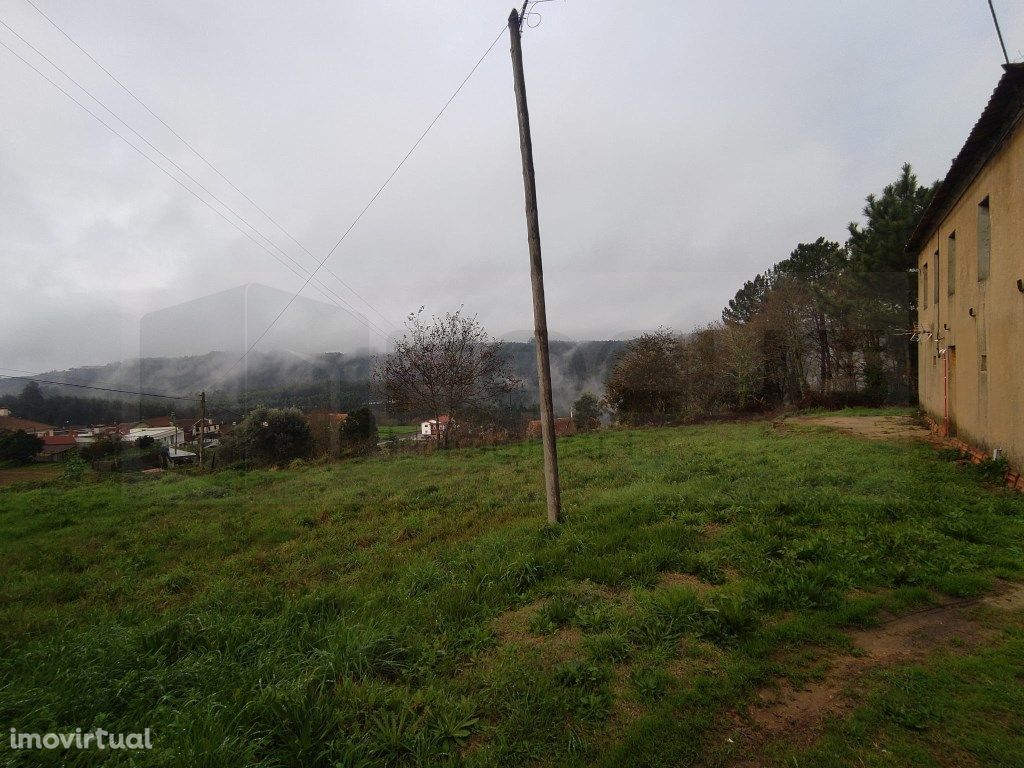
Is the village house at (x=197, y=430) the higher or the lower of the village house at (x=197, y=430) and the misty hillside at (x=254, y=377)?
the lower

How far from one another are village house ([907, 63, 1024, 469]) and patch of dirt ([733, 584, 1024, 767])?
4.82 meters

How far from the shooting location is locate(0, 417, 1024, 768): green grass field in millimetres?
1993

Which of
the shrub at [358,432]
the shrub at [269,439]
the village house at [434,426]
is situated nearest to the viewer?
the shrub at [269,439]

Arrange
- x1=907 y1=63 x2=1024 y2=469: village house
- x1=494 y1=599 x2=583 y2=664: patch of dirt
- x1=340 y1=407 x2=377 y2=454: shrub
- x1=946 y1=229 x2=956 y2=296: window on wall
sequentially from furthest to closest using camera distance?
x1=340 y1=407 x2=377 y2=454: shrub
x1=946 y1=229 x2=956 y2=296: window on wall
x1=907 y1=63 x2=1024 y2=469: village house
x1=494 y1=599 x2=583 y2=664: patch of dirt

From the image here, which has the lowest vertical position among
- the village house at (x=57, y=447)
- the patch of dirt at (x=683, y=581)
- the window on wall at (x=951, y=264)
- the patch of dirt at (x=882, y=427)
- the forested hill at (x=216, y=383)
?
the patch of dirt at (x=882, y=427)

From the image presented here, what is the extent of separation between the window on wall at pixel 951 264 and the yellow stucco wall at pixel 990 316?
11 cm

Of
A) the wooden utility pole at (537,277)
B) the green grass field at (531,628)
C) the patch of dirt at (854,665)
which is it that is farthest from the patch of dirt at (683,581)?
the wooden utility pole at (537,277)

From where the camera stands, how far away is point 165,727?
1.99 meters

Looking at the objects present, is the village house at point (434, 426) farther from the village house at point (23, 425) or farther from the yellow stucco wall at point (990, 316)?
the yellow stucco wall at point (990, 316)

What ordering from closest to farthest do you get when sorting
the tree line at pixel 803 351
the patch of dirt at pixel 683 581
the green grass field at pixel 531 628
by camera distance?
the green grass field at pixel 531 628 < the patch of dirt at pixel 683 581 < the tree line at pixel 803 351

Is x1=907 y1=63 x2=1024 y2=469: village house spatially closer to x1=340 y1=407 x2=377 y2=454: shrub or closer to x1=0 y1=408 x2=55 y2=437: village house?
x1=340 y1=407 x2=377 y2=454: shrub

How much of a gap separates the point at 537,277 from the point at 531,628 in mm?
3711

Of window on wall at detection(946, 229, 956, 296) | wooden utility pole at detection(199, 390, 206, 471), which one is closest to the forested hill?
wooden utility pole at detection(199, 390, 206, 471)

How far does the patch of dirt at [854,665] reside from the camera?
6.59 ft
